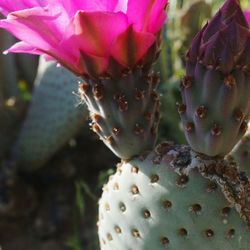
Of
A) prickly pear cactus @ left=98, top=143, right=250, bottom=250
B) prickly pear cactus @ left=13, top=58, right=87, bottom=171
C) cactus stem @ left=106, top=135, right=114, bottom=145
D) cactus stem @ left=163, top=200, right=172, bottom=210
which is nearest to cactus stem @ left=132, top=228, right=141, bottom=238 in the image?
prickly pear cactus @ left=98, top=143, right=250, bottom=250

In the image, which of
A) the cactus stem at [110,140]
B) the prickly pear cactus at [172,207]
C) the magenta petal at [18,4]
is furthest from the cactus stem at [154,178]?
the magenta petal at [18,4]

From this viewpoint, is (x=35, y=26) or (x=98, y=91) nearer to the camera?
(x=35, y=26)

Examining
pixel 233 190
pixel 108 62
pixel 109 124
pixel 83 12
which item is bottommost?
pixel 233 190

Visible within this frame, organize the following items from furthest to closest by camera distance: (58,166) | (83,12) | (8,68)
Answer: (8,68)
(58,166)
(83,12)

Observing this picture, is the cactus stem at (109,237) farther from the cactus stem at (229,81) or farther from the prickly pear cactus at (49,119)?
the prickly pear cactus at (49,119)

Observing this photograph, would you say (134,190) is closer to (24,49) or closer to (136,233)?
(136,233)

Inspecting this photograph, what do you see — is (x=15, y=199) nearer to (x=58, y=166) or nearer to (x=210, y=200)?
(x=58, y=166)

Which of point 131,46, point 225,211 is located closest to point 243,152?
point 225,211

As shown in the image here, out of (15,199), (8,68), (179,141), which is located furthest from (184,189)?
(8,68)
